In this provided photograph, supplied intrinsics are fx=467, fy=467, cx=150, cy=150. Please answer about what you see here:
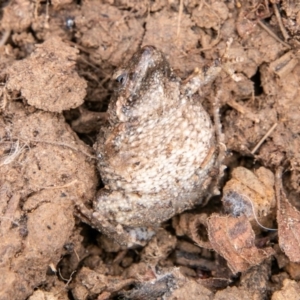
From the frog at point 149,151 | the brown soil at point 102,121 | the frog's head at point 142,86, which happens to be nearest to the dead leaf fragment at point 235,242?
the brown soil at point 102,121

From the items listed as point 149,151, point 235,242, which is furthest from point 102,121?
point 235,242

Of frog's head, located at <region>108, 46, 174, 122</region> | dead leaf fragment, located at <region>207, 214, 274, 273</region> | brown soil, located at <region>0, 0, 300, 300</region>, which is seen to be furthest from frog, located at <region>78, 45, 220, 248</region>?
dead leaf fragment, located at <region>207, 214, 274, 273</region>

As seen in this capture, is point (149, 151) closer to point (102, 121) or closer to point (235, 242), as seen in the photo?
point (102, 121)

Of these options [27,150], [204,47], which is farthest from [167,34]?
[27,150]

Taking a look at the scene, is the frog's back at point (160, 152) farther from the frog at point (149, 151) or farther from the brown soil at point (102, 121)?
the brown soil at point (102, 121)

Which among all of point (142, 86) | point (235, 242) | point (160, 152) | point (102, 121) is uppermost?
point (142, 86)

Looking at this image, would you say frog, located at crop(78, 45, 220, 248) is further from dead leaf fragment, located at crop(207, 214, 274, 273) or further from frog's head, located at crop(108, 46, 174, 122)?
dead leaf fragment, located at crop(207, 214, 274, 273)
